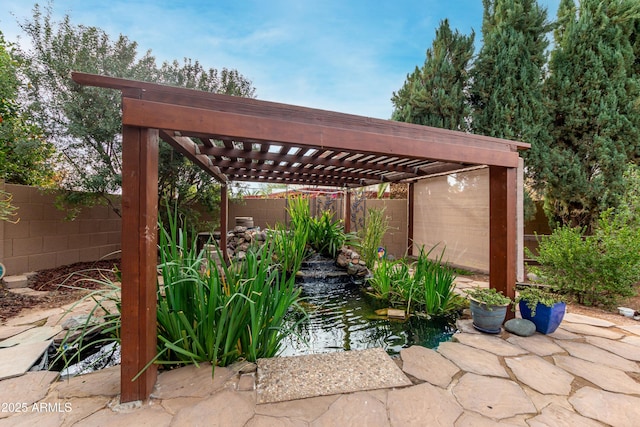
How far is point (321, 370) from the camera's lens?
1816 millimetres

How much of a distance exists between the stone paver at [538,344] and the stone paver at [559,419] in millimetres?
735

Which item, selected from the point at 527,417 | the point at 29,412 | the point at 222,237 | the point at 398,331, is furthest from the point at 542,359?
the point at 222,237

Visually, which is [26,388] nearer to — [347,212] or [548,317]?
[548,317]

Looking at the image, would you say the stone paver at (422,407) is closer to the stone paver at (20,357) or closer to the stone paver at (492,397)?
the stone paver at (492,397)

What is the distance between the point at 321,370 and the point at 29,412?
1.57 m

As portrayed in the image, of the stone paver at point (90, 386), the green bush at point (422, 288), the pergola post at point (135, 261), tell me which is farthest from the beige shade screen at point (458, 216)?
the stone paver at point (90, 386)

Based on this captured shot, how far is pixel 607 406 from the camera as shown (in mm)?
1524

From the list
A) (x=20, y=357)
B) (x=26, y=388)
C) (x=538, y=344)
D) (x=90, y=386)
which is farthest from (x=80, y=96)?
(x=538, y=344)

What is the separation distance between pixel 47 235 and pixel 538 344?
6372mm

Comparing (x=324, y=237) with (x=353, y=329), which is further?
(x=324, y=237)

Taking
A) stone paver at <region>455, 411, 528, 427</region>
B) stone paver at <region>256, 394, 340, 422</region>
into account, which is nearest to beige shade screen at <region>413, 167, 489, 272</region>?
stone paver at <region>455, 411, 528, 427</region>

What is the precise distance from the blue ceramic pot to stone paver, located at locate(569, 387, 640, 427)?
0.81 meters

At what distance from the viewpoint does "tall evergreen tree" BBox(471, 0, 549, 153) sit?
17.2ft

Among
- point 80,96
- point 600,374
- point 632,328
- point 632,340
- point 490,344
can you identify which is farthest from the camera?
point 80,96
